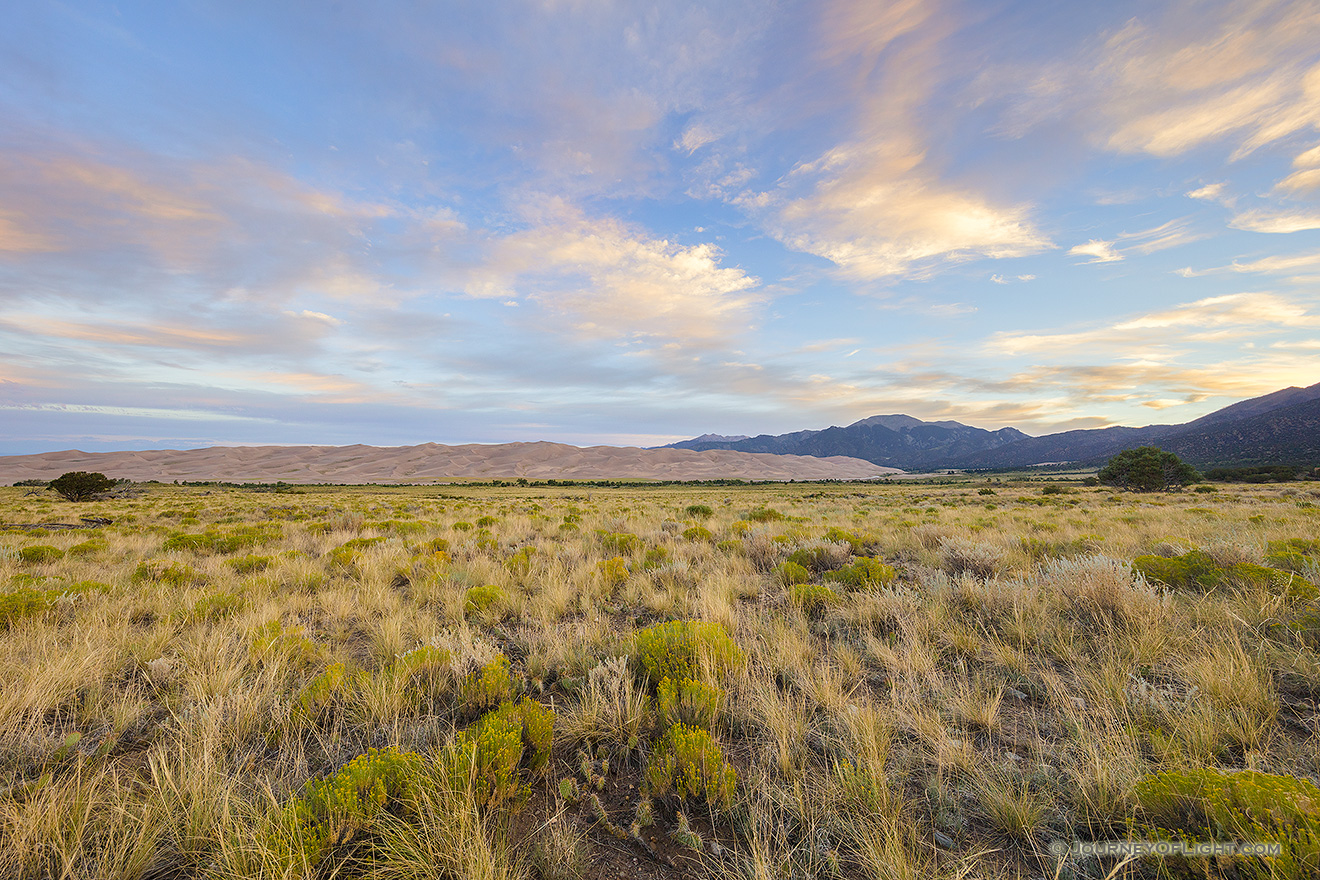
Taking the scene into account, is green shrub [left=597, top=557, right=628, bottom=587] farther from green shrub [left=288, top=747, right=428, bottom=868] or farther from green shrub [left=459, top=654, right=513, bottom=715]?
green shrub [left=288, top=747, right=428, bottom=868]

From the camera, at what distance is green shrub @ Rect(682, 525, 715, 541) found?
11.1 m

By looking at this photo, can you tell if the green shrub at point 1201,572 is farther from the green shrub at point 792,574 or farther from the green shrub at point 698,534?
the green shrub at point 698,534

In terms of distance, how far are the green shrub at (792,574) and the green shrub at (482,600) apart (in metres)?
4.02

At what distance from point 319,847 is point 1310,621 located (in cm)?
756

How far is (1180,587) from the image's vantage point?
18.8ft

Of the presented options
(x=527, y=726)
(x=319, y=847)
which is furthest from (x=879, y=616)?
(x=319, y=847)

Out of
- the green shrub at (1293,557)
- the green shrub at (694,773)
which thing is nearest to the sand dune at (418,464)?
the green shrub at (694,773)

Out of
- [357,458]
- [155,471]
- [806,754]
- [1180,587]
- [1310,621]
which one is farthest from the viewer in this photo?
[357,458]

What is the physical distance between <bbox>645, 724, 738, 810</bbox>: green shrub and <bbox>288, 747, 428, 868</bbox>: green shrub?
1.27 metres

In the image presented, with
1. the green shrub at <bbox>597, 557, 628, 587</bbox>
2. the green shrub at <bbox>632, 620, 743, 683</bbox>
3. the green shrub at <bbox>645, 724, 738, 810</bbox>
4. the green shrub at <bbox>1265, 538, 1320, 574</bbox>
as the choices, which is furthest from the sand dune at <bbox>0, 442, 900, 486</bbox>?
the green shrub at <bbox>1265, 538, 1320, 574</bbox>

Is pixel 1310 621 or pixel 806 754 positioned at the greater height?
pixel 1310 621

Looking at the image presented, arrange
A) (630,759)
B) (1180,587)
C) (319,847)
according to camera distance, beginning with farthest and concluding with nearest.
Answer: (1180,587) < (630,759) < (319,847)

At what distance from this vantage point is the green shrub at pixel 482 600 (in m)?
5.93

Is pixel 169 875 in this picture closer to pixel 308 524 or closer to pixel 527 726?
pixel 527 726
